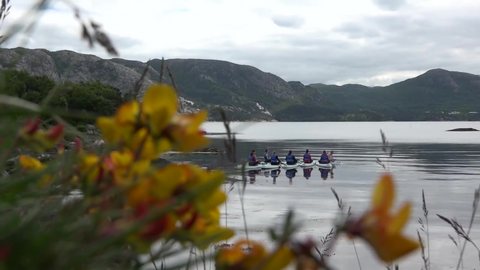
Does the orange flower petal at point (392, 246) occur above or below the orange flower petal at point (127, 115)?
below

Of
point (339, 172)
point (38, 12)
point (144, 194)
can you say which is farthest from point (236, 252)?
point (339, 172)

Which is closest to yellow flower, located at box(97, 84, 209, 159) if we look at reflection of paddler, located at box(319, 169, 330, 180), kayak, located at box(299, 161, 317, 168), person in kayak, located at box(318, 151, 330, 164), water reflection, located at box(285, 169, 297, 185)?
water reflection, located at box(285, 169, 297, 185)

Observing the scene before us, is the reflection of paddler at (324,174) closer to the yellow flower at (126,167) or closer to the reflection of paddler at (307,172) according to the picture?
the reflection of paddler at (307,172)

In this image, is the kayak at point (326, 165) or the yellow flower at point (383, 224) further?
the kayak at point (326, 165)

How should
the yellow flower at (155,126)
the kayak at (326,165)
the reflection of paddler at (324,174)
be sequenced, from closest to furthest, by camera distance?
the yellow flower at (155,126), the reflection of paddler at (324,174), the kayak at (326,165)

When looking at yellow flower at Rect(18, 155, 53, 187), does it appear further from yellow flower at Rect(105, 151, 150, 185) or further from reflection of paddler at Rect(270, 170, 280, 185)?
reflection of paddler at Rect(270, 170, 280, 185)

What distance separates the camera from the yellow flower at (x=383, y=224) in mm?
562

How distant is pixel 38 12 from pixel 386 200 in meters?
0.95

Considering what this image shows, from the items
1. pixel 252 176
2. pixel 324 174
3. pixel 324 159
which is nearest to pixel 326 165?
pixel 324 159

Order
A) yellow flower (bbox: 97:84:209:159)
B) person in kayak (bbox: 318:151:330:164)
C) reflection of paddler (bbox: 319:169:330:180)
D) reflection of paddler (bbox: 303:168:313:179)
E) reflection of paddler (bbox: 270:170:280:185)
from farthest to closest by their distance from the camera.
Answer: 1. person in kayak (bbox: 318:151:330:164)
2. reflection of paddler (bbox: 303:168:313:179)
3. reflection of paddler (bbox: 270:170:280:185)
4. reflection of paddler (bbox: 319:169:330:180)
5. yellow flower (bbox: 97:84:209:159)

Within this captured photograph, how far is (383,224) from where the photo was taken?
0.58 metres

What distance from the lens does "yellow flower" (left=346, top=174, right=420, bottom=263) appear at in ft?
1.85

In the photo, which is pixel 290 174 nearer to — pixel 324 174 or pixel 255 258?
pixel 324 174

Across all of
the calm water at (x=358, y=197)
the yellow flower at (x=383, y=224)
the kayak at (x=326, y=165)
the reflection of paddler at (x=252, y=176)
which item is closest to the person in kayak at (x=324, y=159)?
the kayak at (x=326, y=165)
